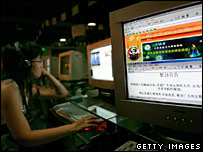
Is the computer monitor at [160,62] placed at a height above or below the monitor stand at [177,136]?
above

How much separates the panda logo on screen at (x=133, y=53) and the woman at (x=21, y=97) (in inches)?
14.5

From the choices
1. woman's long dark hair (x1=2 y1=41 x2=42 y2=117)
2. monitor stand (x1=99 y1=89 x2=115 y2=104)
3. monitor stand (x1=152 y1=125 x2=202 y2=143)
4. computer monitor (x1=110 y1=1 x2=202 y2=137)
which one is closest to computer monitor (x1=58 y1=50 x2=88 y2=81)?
monitor stand (x1=99 y1=89 x2=115 y2=104)

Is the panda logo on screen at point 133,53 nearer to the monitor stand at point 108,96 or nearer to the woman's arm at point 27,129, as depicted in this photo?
the woman's arm at point 27,129

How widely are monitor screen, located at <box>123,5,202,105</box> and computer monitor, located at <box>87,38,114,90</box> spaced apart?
387 millimetres

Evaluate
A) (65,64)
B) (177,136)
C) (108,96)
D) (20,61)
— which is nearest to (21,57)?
(20,61)

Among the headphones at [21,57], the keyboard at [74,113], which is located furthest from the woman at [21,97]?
the keyboard at [74,113]

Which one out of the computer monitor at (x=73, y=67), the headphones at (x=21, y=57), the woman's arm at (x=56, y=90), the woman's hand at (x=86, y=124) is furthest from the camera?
the computer monitor at (x=73, y=67)

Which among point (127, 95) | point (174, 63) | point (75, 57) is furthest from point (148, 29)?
point (75, 57)

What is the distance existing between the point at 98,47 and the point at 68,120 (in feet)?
1.88

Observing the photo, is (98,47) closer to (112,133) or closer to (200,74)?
(112,133)

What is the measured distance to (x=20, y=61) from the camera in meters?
0.90

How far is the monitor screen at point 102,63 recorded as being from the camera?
1.04 m

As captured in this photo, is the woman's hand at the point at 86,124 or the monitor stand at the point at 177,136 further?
the woman's hand at the point at 86,124

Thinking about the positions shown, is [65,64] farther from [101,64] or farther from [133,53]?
[133,53]
